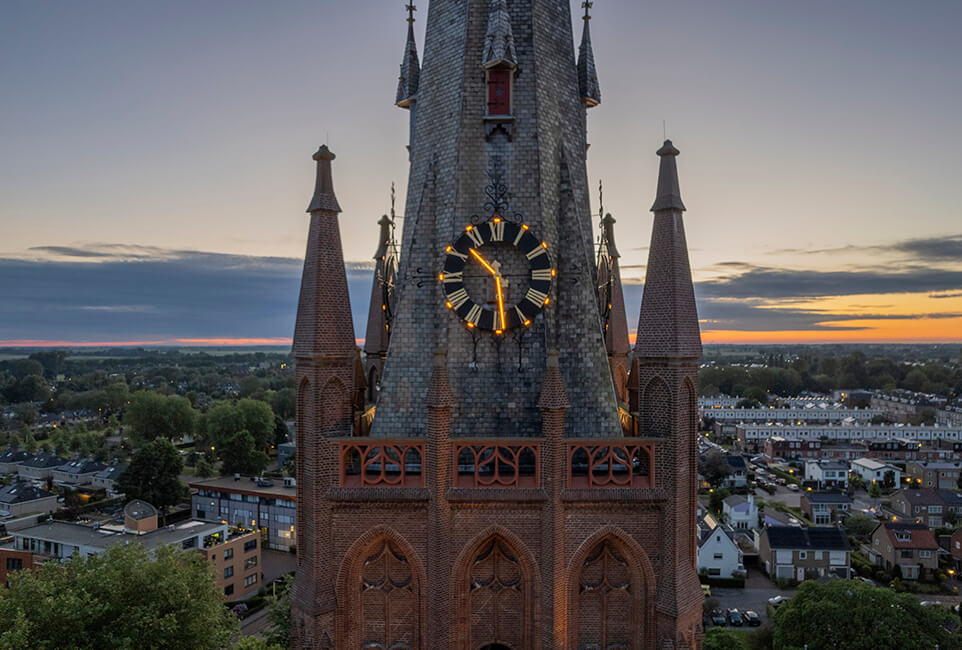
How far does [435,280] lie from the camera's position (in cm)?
1762

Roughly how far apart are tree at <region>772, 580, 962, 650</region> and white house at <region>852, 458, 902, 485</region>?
92.8 metres

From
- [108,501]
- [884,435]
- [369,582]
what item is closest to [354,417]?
[369,582]

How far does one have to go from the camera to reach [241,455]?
110m

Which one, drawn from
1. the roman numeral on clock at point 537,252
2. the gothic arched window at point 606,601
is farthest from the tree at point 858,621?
the roman numeral on clock at point 537,252

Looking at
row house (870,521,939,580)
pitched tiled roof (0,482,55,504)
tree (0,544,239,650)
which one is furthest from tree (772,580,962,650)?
pitched tiled roof (0,482,55,504)

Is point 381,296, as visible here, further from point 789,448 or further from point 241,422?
point 789,448

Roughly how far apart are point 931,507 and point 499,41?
117212mm

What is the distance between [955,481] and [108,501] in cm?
16013

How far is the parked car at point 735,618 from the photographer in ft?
209

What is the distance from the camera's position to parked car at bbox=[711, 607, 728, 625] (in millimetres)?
63294

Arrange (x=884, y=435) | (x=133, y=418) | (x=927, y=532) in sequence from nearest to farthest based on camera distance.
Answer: (x=927, y=532) < (x=133, y=418) < (x=884, y=435)

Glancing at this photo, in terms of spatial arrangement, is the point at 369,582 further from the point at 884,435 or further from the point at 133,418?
the point at 884,435

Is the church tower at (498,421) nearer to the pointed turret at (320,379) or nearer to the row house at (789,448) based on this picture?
the pointed turret at (320,379)

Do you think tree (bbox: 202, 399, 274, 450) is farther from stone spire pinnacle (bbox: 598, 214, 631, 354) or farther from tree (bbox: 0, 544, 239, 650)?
stone spire pinnacle (bbox: 598, 214, 631, 354)
